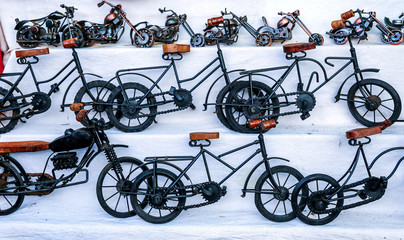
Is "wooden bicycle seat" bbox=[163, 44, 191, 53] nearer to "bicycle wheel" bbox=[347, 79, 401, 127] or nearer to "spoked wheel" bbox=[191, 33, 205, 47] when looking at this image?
"spoked wheel" bbox=[191, 33, 205, 47]

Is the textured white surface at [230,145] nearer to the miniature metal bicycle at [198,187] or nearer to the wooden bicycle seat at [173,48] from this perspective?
the miniature metal bicycle at [198,187]

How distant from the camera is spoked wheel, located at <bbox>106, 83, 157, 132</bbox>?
3773 mm

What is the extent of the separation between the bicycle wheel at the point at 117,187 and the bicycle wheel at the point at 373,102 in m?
2.41

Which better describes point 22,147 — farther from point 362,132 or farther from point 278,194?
point 362,132

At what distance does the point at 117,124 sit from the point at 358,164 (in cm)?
263

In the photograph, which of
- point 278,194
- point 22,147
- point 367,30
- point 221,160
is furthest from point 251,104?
point 22,147

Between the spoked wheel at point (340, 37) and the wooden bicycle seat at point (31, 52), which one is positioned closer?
the wooden bicycle seat at point (31, 52)

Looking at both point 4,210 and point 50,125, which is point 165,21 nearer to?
point 50,125

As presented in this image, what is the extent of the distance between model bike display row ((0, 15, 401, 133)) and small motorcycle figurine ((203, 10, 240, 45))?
35cm

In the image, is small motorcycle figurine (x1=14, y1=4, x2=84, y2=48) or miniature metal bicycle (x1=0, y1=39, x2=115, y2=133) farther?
small motorcycle figurine (x1=14, y1=4, x2=84, y2=48)

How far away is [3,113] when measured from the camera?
418 cm

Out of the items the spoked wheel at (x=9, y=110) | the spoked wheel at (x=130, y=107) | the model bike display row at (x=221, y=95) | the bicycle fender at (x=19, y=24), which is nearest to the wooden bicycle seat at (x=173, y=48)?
the model bike display row at (x=221, y=95)

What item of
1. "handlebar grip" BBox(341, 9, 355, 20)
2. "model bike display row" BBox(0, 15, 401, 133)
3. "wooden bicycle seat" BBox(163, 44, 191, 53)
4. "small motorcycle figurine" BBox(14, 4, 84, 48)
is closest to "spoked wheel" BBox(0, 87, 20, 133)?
"model bike display row" BBox(0, 15, 401, 133)

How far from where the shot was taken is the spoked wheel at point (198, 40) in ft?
14.1
